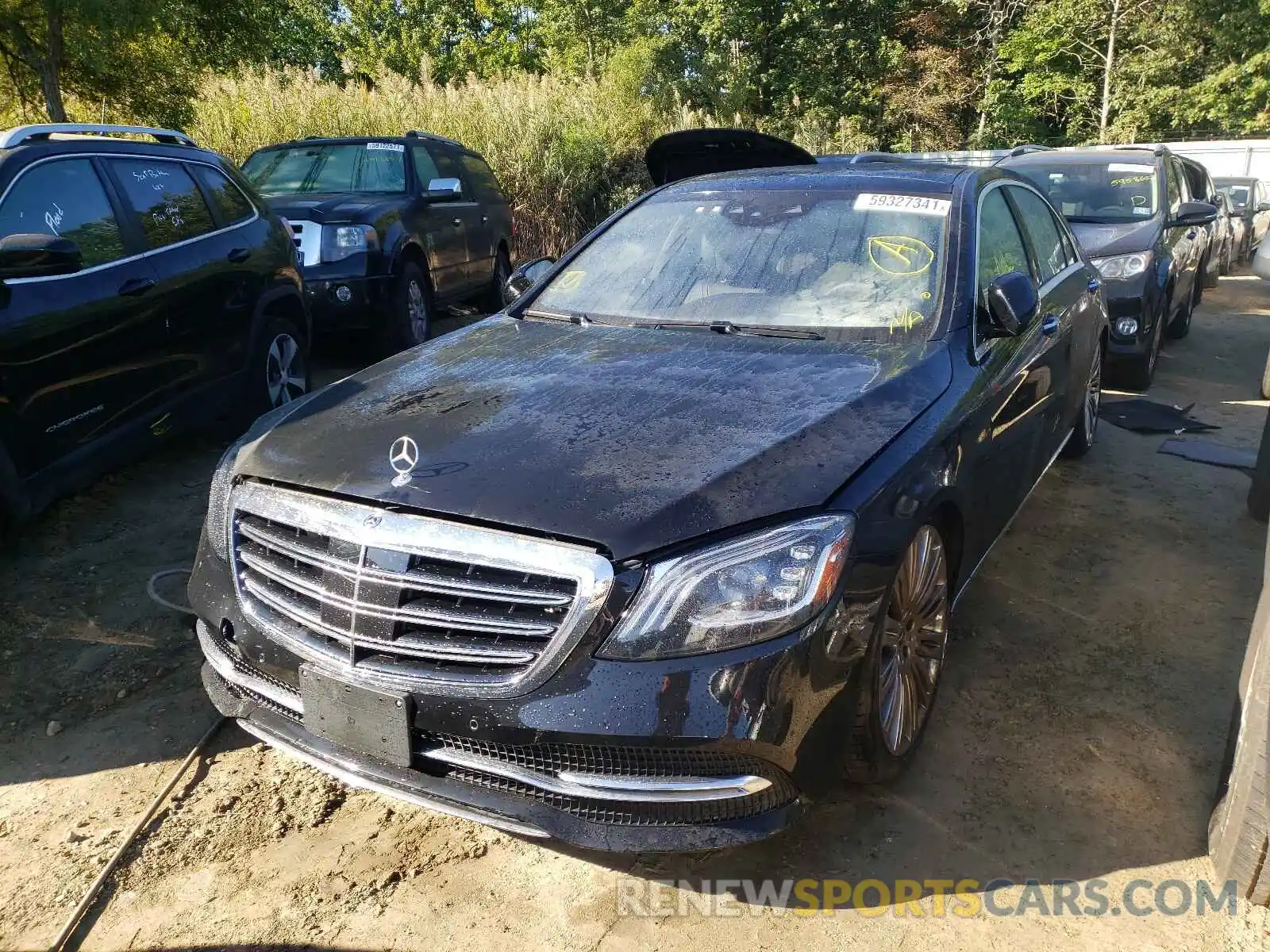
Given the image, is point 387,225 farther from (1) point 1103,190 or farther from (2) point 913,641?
(2) point 913,641

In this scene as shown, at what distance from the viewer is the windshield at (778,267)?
10.1ft

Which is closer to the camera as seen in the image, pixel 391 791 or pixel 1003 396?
pixel 391 791

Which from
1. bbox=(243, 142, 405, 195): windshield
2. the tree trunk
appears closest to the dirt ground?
bbox=(243, 142, 405, 195): windshield

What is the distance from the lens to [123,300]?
423cm

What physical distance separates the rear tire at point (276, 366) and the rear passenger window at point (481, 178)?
4060 mm

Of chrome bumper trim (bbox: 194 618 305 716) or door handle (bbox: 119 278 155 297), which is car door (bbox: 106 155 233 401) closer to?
door handle (bbox: 119 278 155 297)

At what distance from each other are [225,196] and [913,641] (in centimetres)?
461

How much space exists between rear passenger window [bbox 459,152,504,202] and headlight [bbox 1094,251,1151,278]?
5.68 m

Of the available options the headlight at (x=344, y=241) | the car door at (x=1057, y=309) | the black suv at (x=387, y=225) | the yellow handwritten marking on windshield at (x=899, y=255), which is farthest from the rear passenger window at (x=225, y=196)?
the car door at (x=1057, y=309)

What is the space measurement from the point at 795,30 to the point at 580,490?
2995cm

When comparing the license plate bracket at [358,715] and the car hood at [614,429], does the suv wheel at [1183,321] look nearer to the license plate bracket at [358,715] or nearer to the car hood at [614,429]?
the car hood at [614,429]

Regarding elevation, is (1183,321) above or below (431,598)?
below

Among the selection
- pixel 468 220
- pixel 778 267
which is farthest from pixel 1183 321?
pixel 778 267

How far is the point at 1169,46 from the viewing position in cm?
2852
